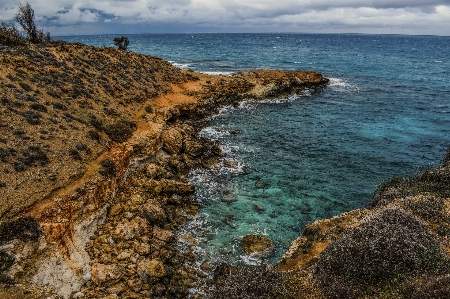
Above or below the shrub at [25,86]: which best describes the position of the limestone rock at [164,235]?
below

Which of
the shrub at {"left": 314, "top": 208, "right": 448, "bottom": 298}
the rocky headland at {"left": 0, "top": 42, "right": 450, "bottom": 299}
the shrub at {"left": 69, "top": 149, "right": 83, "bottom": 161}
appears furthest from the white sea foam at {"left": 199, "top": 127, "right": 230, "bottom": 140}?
the shrub at {"left": 314, "top": 208, "right": 448, "bottom": 298}

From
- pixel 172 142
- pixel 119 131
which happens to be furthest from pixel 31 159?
pixel 172 142

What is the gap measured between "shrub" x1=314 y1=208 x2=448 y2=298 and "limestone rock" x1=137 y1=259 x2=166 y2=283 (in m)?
7.59

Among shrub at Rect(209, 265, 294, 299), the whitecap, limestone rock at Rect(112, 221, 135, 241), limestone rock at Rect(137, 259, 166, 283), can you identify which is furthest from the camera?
the whitecap

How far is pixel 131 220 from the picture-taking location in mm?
19109

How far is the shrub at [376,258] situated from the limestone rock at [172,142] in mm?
17602

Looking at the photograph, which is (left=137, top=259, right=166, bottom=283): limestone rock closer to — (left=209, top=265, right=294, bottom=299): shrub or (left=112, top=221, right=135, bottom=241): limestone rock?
(left=112, top=221, right=135, bottom=241): limestone rock

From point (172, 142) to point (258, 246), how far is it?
13.6 meters

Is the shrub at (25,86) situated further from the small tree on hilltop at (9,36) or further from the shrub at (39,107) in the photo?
the small tree on hilltop at (9,36)

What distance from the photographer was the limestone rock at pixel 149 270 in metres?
15.3

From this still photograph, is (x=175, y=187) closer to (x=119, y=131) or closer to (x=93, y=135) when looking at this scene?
(x=119, y=131)

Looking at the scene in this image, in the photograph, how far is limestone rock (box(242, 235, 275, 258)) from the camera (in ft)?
60.6

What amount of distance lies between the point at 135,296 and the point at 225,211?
9400mm

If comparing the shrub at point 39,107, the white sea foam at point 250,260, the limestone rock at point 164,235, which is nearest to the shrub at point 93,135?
the shrub at point 39,107
